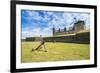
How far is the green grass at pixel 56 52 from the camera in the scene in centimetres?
179

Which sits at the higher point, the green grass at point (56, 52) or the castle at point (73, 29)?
the castle at point (73, 29)

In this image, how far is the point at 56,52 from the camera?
6.20ft

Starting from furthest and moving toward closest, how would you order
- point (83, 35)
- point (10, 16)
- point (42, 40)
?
1. point (83, 35)
2. point (42, 40)
3. point (10, 16)

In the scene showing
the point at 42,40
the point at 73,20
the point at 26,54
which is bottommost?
the point at 26,54

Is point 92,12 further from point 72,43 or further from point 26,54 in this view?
point 26,54

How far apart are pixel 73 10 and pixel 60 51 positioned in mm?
449

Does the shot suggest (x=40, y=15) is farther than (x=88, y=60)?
No

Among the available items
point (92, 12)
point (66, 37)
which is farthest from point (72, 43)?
point (92, 12)

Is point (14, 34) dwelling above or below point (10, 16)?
below

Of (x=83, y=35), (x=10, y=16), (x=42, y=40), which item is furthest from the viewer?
(x=83, y=35)

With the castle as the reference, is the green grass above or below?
below

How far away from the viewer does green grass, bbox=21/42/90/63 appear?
70.6 inches

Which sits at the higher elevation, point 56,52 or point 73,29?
point 73,29

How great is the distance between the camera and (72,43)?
6.40 feet
